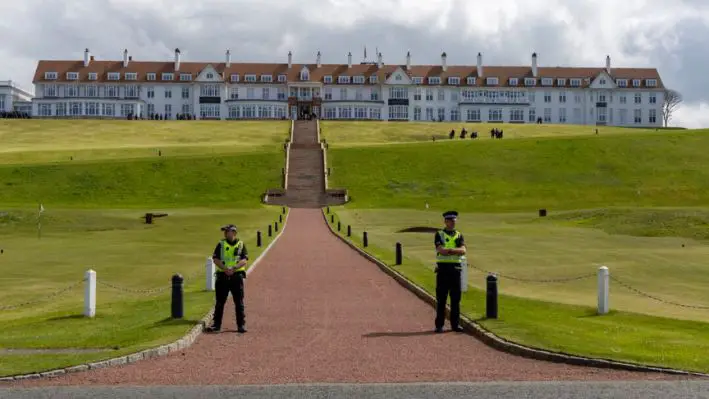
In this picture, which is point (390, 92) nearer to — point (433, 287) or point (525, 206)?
point (525, 206)

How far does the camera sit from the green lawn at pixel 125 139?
113 m

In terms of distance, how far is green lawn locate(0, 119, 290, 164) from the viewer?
11281 centimetres

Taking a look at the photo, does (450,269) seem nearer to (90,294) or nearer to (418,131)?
(90,294)

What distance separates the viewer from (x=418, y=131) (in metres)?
147

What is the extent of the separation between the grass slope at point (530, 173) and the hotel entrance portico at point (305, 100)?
216ft

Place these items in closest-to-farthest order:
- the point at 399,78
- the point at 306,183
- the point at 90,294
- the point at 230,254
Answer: the point at 230,254 → the point at 90,294 → the point at 306,183 → the point at 399,78

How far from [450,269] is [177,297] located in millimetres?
6806

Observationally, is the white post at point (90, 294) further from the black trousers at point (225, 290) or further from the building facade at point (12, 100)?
the building facade at point (12, 100)

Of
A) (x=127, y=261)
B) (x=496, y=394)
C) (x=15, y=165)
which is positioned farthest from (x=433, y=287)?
(x=15, y=165)

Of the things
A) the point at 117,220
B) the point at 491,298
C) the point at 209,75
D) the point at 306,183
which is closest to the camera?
the point at 491,298

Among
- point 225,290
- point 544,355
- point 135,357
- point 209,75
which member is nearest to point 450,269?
point 544,355

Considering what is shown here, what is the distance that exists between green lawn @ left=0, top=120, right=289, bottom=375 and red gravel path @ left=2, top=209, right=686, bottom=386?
1426mm

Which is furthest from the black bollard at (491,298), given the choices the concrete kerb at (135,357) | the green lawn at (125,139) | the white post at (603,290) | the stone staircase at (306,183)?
the green lawn at (125,139)

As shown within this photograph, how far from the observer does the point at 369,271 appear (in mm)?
34344
